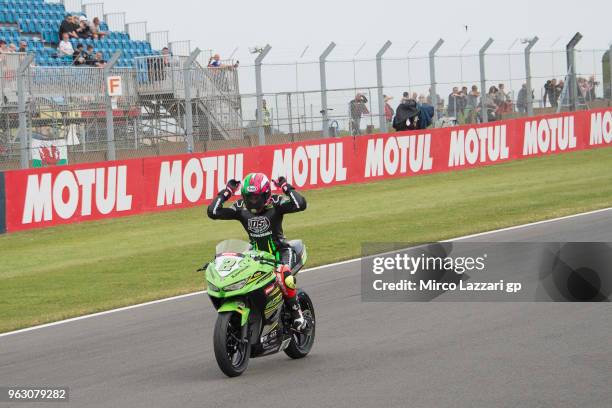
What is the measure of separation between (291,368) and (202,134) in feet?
55.6

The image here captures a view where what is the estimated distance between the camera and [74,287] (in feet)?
47.3

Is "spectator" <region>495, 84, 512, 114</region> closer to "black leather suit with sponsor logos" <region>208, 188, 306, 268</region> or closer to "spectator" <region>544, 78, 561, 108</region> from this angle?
"spectator" <region>544, 78, 561, 108</region>

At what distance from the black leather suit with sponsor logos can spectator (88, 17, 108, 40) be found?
73.8ft

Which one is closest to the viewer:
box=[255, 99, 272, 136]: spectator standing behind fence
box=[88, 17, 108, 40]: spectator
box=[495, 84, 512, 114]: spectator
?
box=[255, 99, 272, 136]: spectator standing behind fence

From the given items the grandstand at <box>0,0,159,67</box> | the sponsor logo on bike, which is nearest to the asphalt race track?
the sponsor logo on bike

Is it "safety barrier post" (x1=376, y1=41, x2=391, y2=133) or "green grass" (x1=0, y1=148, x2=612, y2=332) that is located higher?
"safety barrier post" (x1=376, y1=41, x2=391, y2=133)

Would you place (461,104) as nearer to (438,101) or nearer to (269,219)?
(438,101)

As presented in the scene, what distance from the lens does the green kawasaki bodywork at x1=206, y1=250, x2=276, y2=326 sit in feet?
26.5

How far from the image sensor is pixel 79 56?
88.2ft

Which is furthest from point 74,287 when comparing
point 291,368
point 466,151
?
point 466,151

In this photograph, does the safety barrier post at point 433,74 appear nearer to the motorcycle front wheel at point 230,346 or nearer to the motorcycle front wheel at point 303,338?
the motorcycle front wheel at point 303,338

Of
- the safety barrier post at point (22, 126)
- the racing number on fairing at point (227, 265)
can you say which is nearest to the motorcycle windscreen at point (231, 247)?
the racing number on fairing at point (227, 265)

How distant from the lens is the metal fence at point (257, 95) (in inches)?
906

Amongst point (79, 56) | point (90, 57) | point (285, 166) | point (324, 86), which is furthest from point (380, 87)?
point (79, 56)
